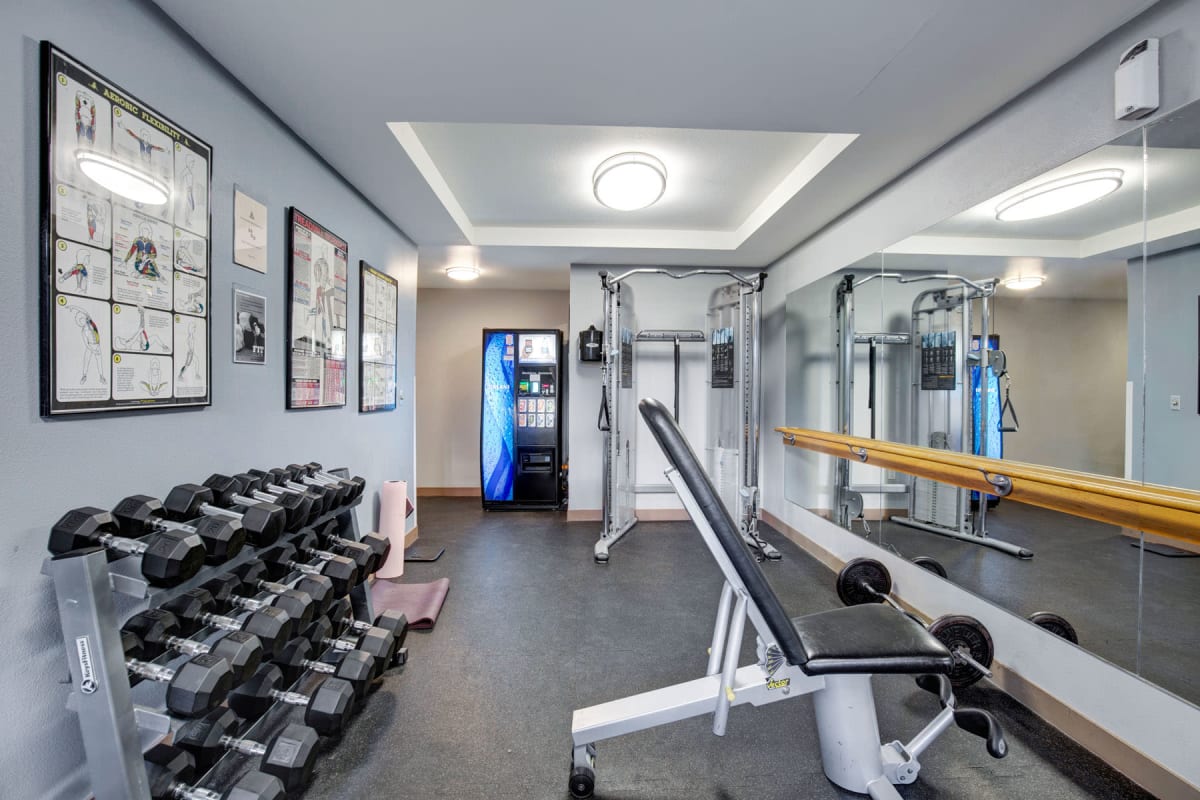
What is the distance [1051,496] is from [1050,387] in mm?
509

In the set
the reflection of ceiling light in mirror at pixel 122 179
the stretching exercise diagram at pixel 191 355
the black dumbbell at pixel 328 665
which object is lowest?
the black dumbbell at pixel 328 665

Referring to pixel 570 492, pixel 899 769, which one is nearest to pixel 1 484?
pixel 899 769

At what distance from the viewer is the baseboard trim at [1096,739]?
4.40 feet

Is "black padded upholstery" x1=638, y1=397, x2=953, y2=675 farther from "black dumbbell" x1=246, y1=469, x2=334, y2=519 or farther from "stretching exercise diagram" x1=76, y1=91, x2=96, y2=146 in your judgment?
"stretching exercise diagram" x1=76, y1=91, x2=96, y2=146

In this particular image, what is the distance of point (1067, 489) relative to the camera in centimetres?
148

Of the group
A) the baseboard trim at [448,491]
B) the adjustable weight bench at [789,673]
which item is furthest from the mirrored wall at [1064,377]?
the baseboard trim at [448,491]

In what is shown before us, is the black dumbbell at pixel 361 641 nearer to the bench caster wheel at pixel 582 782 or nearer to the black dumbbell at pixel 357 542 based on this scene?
the black dumbbell at pixel 357 542

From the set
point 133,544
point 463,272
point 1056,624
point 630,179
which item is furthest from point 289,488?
point 463,272

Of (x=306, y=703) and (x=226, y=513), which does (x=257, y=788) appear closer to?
(x=306, y=703)

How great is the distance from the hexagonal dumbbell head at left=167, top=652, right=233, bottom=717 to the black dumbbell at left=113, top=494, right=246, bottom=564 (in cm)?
27

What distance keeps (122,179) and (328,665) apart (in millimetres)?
1611

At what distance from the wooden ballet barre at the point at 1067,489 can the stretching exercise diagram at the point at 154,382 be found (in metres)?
2.81

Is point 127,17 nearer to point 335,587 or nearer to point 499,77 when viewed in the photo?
point 499,77

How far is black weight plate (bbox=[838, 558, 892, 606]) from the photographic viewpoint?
238 cm
